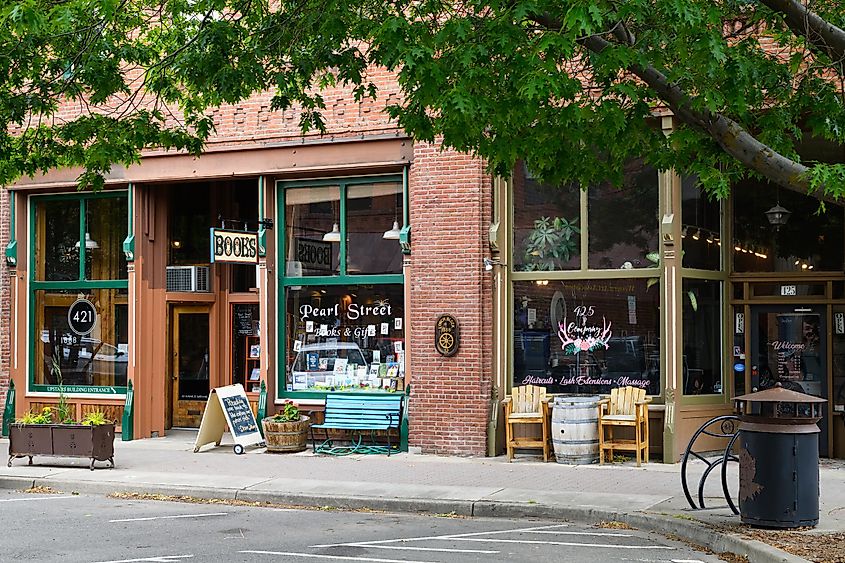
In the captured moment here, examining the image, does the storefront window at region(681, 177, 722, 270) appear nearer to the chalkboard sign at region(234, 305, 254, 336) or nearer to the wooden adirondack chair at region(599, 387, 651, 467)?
the wooden adirondack chair at region(599, 387, 651, 467)

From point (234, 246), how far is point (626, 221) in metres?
5.84

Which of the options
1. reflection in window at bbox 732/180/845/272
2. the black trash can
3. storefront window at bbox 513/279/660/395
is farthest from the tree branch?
reflection in window at bbox 732/180/845/272

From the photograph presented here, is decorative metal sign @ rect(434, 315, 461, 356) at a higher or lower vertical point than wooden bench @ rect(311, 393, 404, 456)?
higher

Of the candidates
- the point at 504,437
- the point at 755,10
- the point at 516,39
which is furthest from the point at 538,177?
the point at 504,437

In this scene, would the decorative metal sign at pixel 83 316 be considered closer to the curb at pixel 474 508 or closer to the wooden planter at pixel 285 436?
the wooden planter at pixel 285 436

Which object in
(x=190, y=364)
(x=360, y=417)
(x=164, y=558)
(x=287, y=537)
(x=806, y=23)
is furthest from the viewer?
(x=190, y=364)

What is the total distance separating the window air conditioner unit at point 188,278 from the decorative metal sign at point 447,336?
17.6ft

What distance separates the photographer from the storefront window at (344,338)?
17.1m

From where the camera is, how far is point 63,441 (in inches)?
589

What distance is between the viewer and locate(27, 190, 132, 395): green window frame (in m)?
18.9

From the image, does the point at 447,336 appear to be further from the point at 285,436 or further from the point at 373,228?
the point at 285,436

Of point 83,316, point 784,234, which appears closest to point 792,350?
point 784,234

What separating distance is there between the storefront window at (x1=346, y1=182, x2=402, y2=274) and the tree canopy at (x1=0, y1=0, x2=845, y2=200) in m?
4.17

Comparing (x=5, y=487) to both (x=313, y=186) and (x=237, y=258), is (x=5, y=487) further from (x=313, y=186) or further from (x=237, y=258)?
(x=313, y=186)
